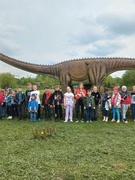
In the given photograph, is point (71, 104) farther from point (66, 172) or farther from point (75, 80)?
point (66, 172)

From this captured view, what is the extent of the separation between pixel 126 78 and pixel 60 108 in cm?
3394

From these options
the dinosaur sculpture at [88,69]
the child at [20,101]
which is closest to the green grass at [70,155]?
the child at [20,101]

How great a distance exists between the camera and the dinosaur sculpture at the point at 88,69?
10.6 metres

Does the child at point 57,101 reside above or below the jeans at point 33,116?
above

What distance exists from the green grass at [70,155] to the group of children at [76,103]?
163cm

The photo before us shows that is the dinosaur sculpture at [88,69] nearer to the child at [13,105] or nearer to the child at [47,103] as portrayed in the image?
the child at [47,103]

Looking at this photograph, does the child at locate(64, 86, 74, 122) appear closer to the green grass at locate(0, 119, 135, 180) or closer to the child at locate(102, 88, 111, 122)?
the child at locate(102, 88, 111, 122)

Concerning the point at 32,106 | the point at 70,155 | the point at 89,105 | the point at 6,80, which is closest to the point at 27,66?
the point at 32,106

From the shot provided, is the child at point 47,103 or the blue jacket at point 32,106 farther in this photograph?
the child at point 47,103

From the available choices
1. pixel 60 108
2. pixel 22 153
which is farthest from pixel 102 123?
pixel 22 153

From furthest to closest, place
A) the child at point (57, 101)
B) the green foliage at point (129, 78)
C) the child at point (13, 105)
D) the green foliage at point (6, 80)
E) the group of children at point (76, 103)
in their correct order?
the green foliage at point (6, 80), the green foliage at point (129, 78), the child at point (13, 105), the child at point (57, 101), the group of children at point (76, 103)

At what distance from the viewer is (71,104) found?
29.7 ft

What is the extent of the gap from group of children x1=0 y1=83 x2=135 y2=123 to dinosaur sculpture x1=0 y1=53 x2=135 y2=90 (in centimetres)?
144

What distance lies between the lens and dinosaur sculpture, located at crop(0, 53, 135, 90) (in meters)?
10.6
